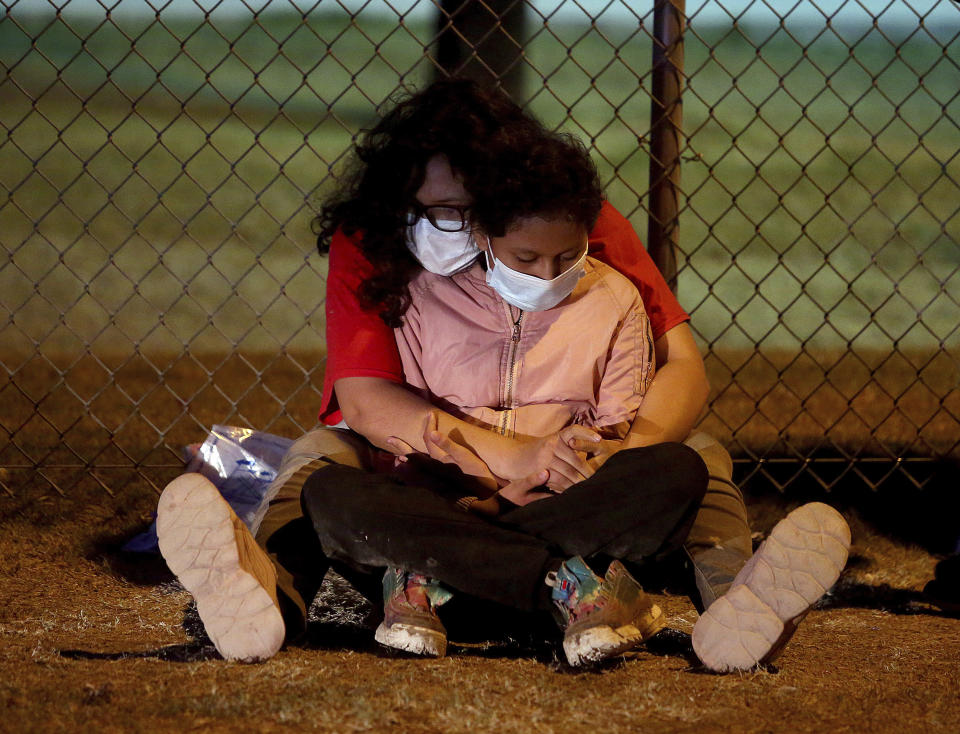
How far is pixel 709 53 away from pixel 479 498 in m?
1.69

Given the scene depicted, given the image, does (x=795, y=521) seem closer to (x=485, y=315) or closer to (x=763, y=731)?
(x=763, y=731)

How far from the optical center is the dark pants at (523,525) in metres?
1.88

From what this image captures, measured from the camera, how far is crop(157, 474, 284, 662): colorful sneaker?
1844 millimetres

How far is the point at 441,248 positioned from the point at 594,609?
0.90 m

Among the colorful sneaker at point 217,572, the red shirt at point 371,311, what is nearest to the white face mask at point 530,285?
the red shirt at point 371,311

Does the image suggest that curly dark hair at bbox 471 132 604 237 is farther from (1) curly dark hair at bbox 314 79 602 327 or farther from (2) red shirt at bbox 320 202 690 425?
(2) red shirt at bbox 320 202 690 425

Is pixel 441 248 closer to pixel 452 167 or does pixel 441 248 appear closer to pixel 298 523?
pixel 452 167

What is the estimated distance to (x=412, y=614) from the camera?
1.93 meters

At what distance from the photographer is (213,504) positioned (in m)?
1.88

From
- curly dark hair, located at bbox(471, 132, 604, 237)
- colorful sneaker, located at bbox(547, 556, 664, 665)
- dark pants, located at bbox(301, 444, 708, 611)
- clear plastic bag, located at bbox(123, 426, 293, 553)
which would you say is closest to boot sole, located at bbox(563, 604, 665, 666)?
colorful sneaker, located at bbox(547, 556, 664, 665)

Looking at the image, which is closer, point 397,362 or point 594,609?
point 594,609

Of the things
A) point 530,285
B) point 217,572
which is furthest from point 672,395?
point 217,572

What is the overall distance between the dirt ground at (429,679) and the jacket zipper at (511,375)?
17.4 inches

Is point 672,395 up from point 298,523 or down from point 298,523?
up
